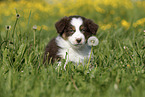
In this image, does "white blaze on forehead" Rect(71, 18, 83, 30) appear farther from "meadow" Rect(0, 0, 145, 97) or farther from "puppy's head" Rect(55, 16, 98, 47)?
"meadow" Rect(0, 0, 145, 97)

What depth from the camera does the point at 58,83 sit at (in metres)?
2.55

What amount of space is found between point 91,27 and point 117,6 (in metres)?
4.78

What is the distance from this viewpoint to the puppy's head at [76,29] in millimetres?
3643

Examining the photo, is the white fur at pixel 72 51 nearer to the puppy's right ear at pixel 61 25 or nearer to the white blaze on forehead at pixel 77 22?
the puppy's right ear at pixel 61 25

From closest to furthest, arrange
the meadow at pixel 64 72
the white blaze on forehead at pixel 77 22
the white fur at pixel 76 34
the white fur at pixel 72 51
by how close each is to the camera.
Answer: the meadow at pixel 64 72
the white fur at pixel 76 34
the white blaze on forehead at pixel 77 22
the white fur at pixel 72 51

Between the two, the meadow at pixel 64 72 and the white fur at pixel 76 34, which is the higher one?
the white fur at pixel 76 34

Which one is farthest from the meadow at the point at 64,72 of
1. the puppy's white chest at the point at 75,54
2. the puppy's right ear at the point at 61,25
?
the puppy's right ear at the point at 61,25

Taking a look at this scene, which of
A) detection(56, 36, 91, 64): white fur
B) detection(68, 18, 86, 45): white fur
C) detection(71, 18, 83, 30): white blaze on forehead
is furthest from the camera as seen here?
detection(56, 36, 91, 64): white fur

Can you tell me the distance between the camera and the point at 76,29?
3781mm

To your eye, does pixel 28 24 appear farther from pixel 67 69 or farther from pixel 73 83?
→ pixel 73 83

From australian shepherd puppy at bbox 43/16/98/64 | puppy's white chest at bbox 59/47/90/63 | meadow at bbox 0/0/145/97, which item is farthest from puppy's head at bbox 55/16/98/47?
meadow at bbox 0/0/145/97

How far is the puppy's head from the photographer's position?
3.64 meters

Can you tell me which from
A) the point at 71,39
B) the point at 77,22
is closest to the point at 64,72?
the point at 71,39

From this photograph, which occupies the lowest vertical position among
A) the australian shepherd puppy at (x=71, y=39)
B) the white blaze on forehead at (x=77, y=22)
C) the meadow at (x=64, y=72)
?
the meadow at (x=64, y=72)
